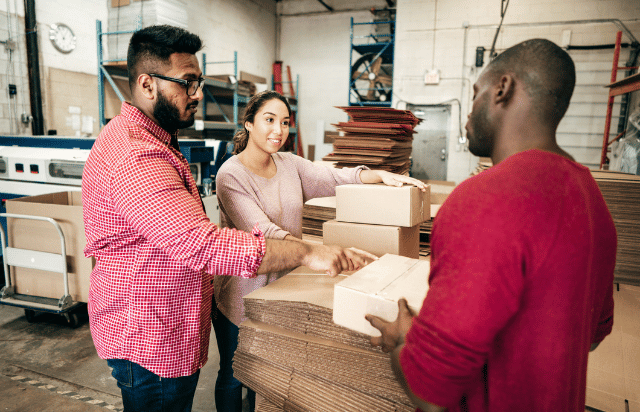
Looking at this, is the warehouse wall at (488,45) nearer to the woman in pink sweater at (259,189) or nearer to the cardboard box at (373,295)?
the woman in pink sweater at (259,189)

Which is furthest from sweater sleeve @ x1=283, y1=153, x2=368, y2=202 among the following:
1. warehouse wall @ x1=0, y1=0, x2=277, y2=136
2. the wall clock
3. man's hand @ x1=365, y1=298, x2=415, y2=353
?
the wall clock

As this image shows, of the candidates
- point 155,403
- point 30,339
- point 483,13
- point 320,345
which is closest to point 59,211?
point 30,339

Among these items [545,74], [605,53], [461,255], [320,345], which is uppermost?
[605,53]

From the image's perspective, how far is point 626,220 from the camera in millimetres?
2154

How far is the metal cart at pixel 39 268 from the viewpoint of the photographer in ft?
9.87

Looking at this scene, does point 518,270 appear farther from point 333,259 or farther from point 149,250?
point 149,250

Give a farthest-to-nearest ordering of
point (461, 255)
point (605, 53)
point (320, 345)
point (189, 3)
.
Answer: point (189, 3), point (605, 53), point (320, 345), point (461, 255)

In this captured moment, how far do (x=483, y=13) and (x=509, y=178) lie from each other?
7.62 meters

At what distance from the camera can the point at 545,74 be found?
0.66 m

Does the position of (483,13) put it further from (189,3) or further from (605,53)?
(189,3)

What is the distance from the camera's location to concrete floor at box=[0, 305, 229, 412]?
2.34 m

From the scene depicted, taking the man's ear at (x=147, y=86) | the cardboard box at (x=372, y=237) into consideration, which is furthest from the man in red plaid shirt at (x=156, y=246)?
the cardboard box at (x=372, y=237)

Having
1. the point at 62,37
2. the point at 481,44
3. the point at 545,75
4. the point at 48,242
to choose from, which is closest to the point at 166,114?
the point at 545,75

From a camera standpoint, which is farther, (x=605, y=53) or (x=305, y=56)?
(x=305, y=56)
